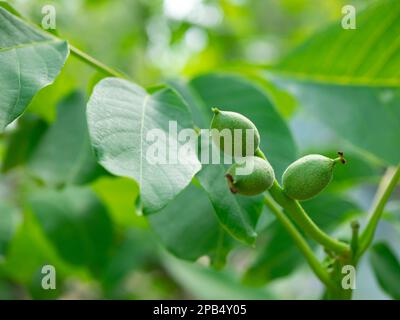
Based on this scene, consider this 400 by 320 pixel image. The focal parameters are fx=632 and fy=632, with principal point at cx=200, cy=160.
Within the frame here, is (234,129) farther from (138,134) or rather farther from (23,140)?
(23,140)

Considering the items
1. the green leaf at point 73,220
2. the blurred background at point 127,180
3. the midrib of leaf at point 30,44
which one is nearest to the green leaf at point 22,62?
the midrib of leaf at point 30,44

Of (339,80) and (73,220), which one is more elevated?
(339,80)

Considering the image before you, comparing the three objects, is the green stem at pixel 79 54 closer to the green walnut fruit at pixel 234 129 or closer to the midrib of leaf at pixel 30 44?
the midrib of leaf at pixel 30 44

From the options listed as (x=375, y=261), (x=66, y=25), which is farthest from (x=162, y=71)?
(x=375, y=261)

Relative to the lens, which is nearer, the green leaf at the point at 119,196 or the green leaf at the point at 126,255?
the green leaf at the point at 119,196

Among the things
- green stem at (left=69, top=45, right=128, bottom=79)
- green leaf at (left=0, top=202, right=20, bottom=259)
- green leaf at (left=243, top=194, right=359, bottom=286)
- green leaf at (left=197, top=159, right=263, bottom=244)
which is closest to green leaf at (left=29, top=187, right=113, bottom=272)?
green leaf at (left=0, top=202, right=20, bottom=259)

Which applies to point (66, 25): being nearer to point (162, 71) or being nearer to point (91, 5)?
point (91, 5)

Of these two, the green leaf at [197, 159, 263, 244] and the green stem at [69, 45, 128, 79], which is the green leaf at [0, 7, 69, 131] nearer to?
the green stem at [69, 45, 128, 79]

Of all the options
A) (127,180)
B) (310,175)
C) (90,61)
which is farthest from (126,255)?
(310,175)
